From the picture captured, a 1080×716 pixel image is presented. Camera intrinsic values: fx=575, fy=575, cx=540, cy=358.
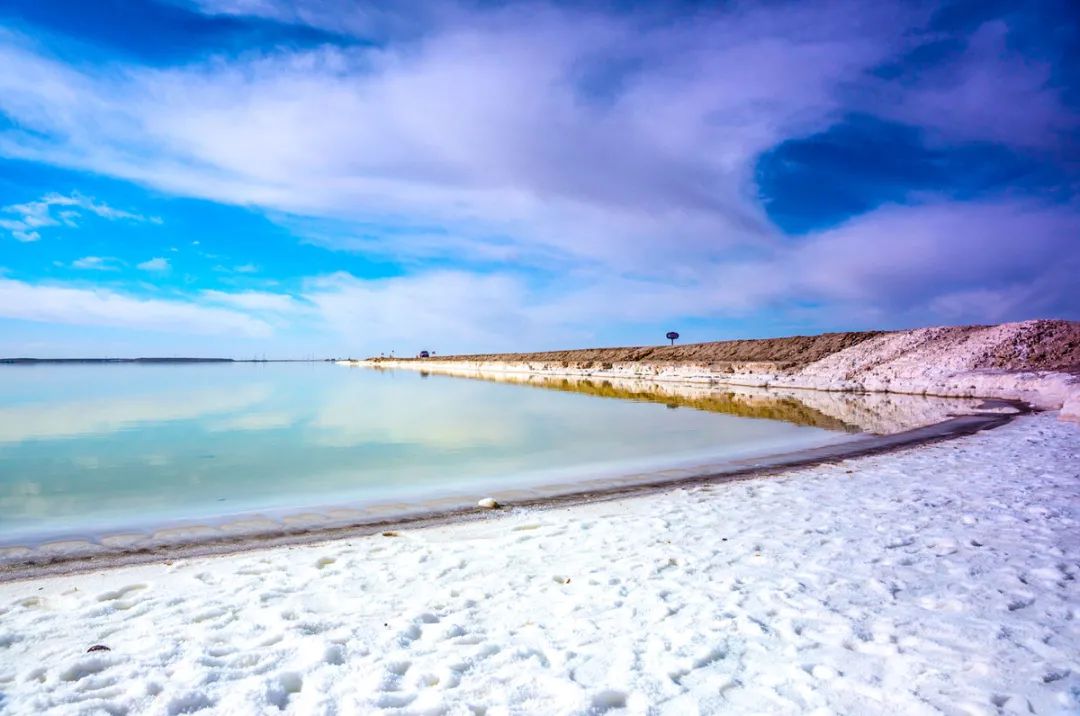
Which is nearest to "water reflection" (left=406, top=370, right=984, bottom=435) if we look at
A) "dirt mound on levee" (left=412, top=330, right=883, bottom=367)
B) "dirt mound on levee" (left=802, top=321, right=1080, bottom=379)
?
"dirt mound on levee" (left=802, top=321, right=1080, bottom=379)

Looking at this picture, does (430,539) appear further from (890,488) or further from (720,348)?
(720,348)

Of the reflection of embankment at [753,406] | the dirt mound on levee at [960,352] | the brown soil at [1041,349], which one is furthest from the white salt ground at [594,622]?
the brown soil at [1041,349]

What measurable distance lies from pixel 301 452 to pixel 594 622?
8.69m

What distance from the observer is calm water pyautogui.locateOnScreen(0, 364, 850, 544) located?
726 cm

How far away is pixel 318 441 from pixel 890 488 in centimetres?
1037

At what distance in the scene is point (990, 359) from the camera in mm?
27359

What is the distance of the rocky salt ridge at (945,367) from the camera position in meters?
22.0

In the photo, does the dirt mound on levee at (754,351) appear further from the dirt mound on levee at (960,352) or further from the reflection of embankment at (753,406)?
the reflection of embankment at (753,406)

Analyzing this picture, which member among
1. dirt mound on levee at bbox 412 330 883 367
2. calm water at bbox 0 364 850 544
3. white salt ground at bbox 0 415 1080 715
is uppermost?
dirt mound on levee at bbox 412 330 883 367

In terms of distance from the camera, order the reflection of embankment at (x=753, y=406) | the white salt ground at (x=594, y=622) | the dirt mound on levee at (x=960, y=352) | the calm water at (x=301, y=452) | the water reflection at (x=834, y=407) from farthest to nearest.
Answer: the dirt mound on levee at (x=960, y=352), the reflection of embankment at (x=753, y=406), the water reflection at (x=834, y=407), the calm water at (x=301, y=452), the white salt ground at (x=594, y=622)

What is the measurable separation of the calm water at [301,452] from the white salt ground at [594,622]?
2.45 metres

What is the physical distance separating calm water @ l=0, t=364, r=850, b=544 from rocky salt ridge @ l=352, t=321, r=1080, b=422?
1075 centimetres

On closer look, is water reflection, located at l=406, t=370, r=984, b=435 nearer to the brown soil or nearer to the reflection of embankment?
the reflection of embankment

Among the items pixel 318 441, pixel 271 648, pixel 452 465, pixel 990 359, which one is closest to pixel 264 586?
pixel 271 648
